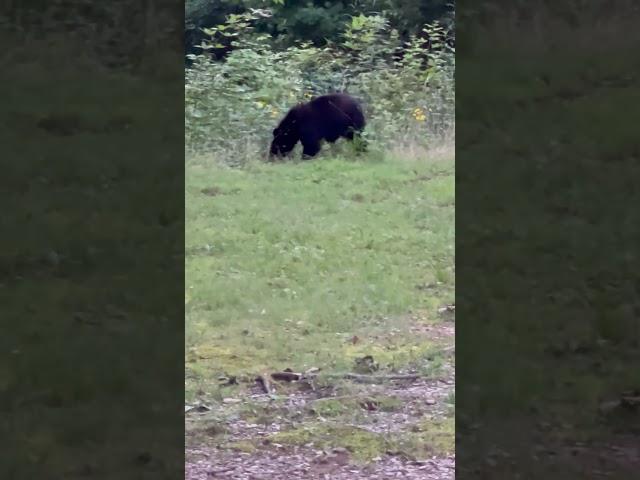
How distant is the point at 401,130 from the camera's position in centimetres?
553

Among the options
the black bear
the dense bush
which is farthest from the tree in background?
the black bear

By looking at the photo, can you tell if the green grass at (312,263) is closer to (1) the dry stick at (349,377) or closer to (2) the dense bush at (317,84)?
(1) the dry stick at (349,377)

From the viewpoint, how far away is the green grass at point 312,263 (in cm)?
311

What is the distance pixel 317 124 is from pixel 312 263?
2.41 meters

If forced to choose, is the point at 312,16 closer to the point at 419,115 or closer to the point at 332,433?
the point at 419,115

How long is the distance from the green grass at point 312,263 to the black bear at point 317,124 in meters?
0.58

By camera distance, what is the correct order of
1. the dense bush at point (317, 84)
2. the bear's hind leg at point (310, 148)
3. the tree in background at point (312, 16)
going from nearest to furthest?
the dense bush at point (317, 84), the bear's hind leg at point (310, 148), the tree in background at point (312, 16)

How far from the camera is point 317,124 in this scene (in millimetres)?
6160
